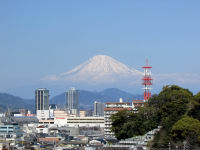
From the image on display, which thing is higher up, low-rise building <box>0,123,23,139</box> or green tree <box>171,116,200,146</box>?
low-rise building <box>0,123,23,139</box>

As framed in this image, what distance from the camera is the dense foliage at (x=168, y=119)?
51.4m

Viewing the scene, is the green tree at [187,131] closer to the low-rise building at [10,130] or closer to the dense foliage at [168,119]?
the dense foliage at [168,119]

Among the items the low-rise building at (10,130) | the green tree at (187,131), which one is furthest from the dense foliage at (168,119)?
the low-rise building at (10,130)

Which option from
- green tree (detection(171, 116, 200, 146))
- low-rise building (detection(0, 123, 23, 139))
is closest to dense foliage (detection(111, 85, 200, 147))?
green tree (detection(171, 116, 200, 146))

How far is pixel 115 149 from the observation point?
5709 cm

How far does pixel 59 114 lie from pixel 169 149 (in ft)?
486

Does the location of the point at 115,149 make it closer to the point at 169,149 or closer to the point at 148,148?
the point at 148,148

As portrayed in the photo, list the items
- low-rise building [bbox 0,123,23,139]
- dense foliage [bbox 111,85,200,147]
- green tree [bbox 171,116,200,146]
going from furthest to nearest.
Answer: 1. low-rise building [bbox 0,123,23,139]
2. dense foliage [bbox 111,85,200,147]
3. green tree [bbox 171,116,200,146]

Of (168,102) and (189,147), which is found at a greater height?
(168,102)

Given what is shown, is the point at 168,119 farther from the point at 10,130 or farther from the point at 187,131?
the point at 10,130

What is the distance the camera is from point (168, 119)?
187 feet

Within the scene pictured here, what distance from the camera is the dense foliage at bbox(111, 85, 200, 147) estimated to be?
51.4m

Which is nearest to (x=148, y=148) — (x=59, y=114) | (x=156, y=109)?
(x=156, y=109)

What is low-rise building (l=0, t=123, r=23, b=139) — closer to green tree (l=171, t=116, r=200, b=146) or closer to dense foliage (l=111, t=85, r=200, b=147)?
dense foliage (l=111, t=85, r=200, b=147)
